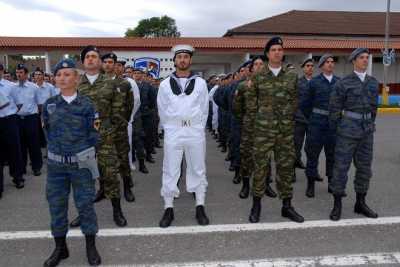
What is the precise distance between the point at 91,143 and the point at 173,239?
1357mm

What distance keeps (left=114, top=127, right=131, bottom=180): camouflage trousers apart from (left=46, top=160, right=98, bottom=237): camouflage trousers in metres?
1.74

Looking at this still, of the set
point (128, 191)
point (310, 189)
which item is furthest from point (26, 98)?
point (310, 189)

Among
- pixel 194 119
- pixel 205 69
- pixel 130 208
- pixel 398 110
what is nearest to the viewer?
pixel 194 119

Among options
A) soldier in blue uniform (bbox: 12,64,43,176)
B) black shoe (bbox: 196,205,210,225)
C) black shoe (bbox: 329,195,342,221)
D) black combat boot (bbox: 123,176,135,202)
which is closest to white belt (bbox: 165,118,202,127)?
black shoe (bbox: 196,205,210,225)

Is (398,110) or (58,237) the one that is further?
(398,110)

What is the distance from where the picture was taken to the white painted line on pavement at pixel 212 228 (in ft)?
15.0

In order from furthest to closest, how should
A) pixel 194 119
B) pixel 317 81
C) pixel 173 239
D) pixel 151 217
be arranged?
1. pixel 317 81
2. pixel 151 217
3. pixel 194 119
4. pixel 173 239

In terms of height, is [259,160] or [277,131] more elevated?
[277,131]

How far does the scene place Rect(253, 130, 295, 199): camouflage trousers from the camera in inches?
193

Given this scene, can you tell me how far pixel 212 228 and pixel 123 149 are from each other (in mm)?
1798

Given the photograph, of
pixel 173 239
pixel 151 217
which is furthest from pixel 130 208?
pixel 173 239

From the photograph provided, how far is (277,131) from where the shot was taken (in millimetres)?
4879

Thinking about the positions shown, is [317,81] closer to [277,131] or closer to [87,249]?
[277,131]

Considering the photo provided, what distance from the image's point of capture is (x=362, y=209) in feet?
→ 17.0
